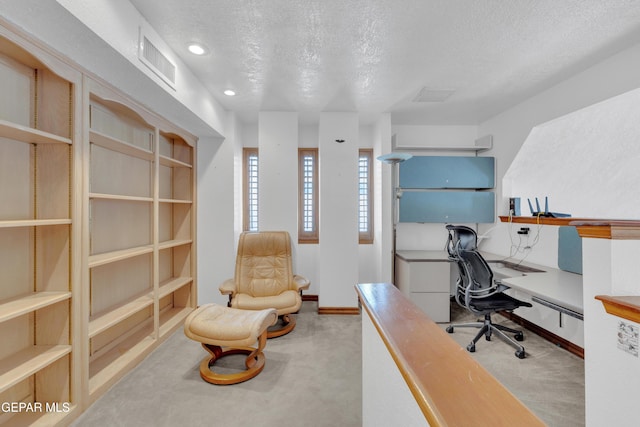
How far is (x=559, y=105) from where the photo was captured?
2.71 meters

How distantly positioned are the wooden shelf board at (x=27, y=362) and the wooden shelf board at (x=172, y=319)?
3.55 ft

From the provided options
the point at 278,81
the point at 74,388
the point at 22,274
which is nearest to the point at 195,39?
the point at 278,81

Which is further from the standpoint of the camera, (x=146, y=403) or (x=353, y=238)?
(x=353, y=238)

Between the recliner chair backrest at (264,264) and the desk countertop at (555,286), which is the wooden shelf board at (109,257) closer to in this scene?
the recliner chair backrest at (264,264)

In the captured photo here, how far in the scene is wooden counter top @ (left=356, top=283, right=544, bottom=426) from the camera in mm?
501

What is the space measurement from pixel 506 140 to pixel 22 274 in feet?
15.7

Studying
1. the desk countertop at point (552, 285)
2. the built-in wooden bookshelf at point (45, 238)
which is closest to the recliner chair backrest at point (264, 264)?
the built-in wooden bookshelf at point (45, 238)

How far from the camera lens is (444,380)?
2.01 ft

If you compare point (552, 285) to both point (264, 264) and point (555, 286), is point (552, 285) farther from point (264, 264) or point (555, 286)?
point (264, 264)

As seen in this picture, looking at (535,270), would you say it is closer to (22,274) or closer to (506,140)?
(506,140)

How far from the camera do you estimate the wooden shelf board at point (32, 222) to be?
135cm

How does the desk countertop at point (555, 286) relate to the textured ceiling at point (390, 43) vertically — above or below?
below

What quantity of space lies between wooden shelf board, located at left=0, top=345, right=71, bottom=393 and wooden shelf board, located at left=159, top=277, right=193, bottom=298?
3.36 feet

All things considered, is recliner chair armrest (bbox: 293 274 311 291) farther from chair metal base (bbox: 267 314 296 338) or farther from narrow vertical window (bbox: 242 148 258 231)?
narrow vertical window (bbox: 242 148 258 231)
